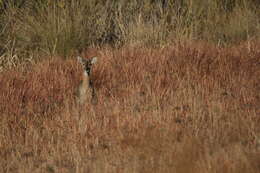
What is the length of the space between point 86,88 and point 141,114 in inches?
52.8

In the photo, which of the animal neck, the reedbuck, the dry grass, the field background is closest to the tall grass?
the field background

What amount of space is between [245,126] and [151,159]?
133 cm

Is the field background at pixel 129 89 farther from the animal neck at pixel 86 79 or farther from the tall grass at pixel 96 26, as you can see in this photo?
the animal neck at pixel 86 79

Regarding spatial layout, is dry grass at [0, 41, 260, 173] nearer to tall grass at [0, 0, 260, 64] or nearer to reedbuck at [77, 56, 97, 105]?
reedbuck at [77, 56, 97, 105]

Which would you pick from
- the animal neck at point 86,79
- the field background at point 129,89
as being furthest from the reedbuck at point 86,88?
the field background at point 129,89

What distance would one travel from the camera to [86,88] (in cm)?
716

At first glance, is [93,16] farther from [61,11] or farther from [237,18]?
[237,18]

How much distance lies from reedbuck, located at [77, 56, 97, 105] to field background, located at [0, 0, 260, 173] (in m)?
0.14

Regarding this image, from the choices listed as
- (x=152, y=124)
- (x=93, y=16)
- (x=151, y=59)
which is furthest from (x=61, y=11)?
(x=152, y=124)

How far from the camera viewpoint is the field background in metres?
4.91

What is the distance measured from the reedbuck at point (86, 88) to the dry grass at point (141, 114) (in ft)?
0.49

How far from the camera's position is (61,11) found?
954cm

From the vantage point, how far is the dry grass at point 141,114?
4.75 metres

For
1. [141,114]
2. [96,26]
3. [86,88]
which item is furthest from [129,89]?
[96,26]
